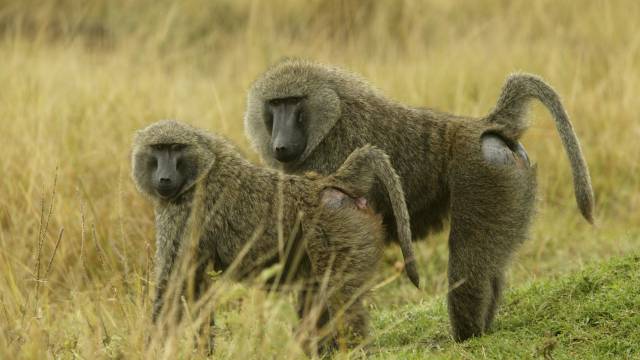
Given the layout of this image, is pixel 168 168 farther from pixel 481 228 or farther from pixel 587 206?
pixel 587 206

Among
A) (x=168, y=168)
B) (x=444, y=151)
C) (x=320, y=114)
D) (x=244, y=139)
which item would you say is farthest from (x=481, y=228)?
(x=244, y=139)

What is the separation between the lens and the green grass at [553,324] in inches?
171

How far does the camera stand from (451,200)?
4.81 meters

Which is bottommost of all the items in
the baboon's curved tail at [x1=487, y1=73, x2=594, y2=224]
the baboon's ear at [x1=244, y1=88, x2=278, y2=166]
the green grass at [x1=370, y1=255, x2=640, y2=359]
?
the green grass at [x1=370, y1=255, x2=640, y2=359]

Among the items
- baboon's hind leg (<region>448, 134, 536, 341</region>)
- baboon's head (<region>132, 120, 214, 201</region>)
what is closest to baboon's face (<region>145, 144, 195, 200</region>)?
baboon's head (<region>132, 120, 214, 201</region>)

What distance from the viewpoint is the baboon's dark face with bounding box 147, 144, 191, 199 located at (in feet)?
14.9

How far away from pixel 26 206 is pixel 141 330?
299 cm

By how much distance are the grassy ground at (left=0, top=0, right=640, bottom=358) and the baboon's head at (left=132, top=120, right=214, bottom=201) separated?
0.34m

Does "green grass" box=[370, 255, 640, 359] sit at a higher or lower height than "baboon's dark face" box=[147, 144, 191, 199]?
lower

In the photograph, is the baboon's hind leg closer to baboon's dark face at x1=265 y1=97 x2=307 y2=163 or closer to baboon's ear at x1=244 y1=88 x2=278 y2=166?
baboon's dark face at x1=265 y1=97 x2=307 y2=163

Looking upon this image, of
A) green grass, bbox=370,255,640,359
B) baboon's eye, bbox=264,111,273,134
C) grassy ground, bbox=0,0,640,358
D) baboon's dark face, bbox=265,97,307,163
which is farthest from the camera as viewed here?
baboon's eye, bbox=264,111,273,134

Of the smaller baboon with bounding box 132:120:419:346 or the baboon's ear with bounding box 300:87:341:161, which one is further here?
the baboon's ear with bounding box 300:87:341:161

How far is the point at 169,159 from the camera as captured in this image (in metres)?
4.59

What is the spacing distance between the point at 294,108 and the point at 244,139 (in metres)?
2.58
